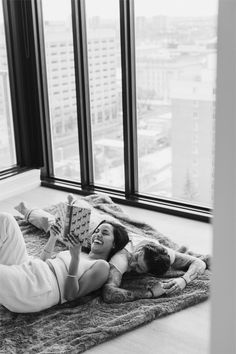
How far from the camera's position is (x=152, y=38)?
3057 mm

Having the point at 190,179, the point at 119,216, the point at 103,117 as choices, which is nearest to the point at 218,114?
the point at 119,216

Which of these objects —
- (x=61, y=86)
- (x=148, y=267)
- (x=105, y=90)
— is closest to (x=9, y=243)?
(x=148, y=267)

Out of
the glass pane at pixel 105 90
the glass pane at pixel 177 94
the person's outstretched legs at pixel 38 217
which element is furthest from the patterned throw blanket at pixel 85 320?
the glass pane at pixel 105 90

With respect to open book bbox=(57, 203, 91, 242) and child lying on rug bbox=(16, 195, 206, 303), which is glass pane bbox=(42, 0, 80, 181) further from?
open book bbox=(57, 203, 91, 242)

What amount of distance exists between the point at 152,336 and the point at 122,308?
19 cm

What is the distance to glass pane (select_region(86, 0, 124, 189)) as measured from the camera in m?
3.21

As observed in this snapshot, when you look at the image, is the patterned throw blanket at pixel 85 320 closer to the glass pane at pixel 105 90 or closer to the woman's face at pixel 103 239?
the woman's face at pixel 103 239

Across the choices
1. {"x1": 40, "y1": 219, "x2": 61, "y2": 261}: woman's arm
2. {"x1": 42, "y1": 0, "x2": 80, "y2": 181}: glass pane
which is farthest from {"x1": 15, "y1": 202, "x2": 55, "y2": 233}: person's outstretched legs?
{"x1": 42, "y1": 0, "x2": 80, "y2": 181}: glass pane

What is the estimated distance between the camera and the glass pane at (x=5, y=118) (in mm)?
3547

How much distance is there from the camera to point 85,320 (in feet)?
6.63

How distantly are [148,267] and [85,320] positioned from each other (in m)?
0.40

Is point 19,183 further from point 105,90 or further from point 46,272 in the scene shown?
point 46,272

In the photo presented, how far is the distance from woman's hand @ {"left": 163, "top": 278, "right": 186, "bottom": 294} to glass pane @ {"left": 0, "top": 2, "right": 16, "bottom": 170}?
6.02ft

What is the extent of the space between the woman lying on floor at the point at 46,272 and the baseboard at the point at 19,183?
1346 millimetres
